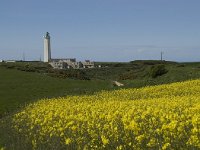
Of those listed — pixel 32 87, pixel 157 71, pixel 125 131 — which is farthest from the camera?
pixel 157 71

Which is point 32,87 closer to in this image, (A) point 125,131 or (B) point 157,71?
(B) point 157,71

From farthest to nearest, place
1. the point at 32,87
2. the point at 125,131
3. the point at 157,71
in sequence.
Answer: the point at 157,71, the point at 32,87, the point at 125,131

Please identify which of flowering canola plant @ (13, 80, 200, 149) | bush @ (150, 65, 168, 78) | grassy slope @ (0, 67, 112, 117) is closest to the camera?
flowering canola plant @ (13, 80, 200, 149)

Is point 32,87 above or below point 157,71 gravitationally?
below

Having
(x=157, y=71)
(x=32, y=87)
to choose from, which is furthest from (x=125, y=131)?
(x=157, y=71)

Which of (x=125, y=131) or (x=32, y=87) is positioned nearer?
(x=125, y=131)

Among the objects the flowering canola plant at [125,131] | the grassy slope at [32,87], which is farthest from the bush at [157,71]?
the flowering canola plant at [125,131]

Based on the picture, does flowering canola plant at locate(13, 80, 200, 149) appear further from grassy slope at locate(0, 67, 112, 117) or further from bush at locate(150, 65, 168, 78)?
bush at locate(150, 65, 168, 78)

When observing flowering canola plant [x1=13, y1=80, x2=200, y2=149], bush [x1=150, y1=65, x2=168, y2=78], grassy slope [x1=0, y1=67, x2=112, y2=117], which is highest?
flowering canola plant [x1=13, y1=80, x2=200, y2=149]

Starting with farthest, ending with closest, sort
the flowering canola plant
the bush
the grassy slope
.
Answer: the bush < the grassy slope < the flowering canola plant

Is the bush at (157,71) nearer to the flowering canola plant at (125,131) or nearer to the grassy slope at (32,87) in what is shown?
the grassy slope at (32,87)

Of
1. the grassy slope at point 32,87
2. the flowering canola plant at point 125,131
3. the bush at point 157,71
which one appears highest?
the flowering canola plant at point 125,131

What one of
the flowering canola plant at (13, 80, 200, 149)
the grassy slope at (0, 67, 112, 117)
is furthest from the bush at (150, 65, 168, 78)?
the flowering canola plant at (13, 80, 200, 149)

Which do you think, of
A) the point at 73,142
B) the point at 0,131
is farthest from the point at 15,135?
the point at 73,142
